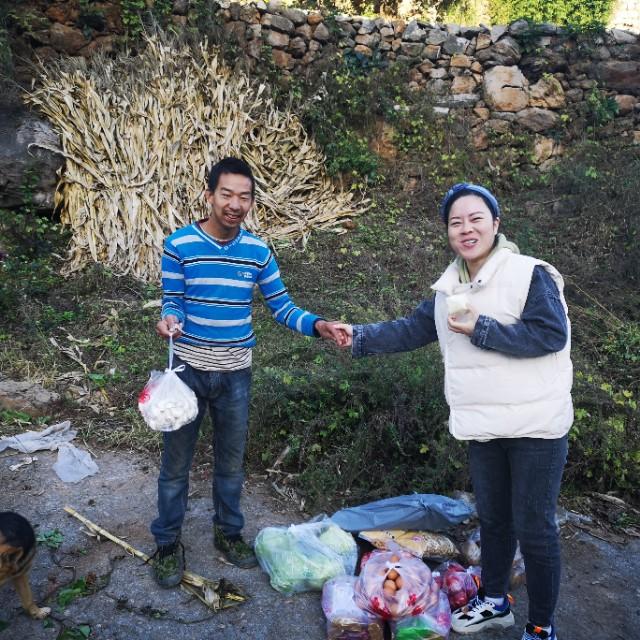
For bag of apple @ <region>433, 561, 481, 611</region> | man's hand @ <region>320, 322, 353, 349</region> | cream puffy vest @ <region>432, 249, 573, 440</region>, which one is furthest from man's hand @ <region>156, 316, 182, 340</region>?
bag of apple @ <region>433, 561, 481, 611</region>

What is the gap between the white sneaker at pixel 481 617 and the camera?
268 cm

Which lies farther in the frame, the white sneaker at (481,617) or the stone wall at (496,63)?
the stone wall at (496,63)

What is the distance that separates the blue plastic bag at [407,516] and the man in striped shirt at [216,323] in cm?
70

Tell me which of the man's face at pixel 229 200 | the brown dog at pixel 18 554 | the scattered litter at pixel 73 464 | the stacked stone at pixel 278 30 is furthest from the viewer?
the stacked stone at pixel 278 30

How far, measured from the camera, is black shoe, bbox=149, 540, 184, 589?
114 inches

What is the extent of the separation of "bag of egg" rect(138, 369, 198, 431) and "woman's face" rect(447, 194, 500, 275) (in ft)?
4.44

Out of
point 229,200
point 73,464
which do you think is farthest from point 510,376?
point 73,464

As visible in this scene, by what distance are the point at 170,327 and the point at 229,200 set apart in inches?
25.3

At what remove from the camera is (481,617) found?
2.69 m

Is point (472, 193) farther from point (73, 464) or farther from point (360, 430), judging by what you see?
point (73, 464)

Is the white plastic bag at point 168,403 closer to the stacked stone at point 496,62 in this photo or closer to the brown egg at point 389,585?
the brown egg at point 389,585

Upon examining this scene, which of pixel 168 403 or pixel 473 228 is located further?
pixel 168 403

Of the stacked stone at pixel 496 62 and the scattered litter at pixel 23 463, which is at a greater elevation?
the stacked stone at pixel 496 62

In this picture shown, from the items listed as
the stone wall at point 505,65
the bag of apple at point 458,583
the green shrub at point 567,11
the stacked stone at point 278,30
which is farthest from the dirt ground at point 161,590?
the green shrub at point 567,11
